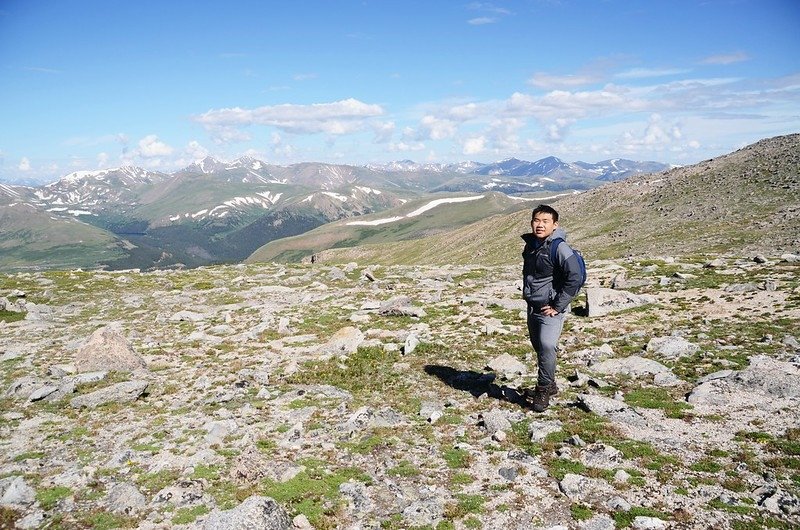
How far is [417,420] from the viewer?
1534 cm

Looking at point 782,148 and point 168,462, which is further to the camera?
point 782,148

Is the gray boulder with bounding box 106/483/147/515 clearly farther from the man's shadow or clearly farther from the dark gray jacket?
the dark gray jacket

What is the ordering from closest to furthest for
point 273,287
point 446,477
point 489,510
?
point 489,510
point 446,477
point 273,287

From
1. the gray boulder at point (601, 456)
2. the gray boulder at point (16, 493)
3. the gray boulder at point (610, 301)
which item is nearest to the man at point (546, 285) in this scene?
the gray boulder at point (601, 456)

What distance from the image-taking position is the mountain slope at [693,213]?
6041cm

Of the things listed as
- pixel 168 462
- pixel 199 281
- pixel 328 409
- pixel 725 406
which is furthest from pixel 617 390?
pixel 199 281

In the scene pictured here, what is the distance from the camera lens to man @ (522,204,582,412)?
13475mm

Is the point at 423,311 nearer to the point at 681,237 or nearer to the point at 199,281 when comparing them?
the point at 199,281

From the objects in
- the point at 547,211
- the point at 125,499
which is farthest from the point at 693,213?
the point at 125,499

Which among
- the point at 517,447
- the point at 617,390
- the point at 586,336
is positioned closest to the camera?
the point at 517,447

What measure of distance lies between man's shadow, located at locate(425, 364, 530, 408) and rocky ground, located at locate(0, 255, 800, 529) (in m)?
0.10

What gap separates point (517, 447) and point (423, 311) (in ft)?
55.9

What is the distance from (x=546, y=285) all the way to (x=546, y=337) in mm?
1670

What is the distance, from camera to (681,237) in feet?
221
